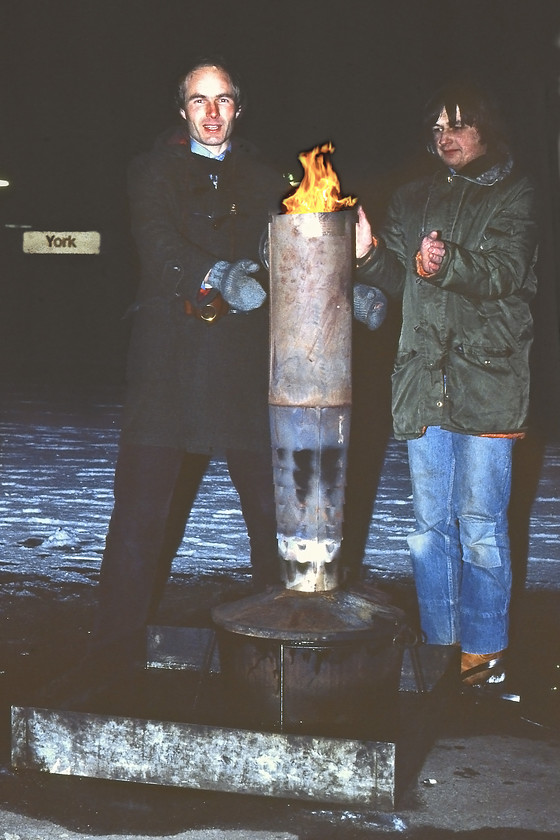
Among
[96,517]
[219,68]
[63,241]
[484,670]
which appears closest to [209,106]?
[219,68]

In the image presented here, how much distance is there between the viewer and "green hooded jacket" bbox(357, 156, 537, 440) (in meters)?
4.16

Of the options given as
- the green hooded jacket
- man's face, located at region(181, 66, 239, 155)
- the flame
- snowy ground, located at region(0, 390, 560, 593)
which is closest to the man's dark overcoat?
man's face, located at region(181, 66, 239, 155)

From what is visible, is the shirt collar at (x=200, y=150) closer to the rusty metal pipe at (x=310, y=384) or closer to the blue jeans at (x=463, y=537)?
the rusty metal pipe at (x=310, y=384)

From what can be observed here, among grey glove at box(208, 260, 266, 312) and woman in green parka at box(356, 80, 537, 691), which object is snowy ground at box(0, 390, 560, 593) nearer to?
woman in green parka at box(356, 80, 537, 691)

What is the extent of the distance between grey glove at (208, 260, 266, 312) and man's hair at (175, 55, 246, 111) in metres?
0.72

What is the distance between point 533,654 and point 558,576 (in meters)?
1.50

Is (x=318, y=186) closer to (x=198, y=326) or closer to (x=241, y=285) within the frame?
(x=241, y=285)

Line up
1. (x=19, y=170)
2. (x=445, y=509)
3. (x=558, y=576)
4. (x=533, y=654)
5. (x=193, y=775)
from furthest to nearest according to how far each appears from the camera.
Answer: (x=19, y=170)
(x=558, y=576)
(x=533, y=654)
(x=445, y=509)
(x=193, y=775)

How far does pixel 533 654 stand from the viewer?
4902 mm

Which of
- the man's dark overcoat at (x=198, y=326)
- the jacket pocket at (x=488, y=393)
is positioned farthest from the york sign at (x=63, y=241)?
the jacket pocket at (x=488, y=393)

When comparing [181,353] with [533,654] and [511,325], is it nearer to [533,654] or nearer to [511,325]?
[511,325]

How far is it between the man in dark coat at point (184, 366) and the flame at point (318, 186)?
22.6 inches

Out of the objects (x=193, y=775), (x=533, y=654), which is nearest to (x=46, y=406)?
(x=533, y=654)

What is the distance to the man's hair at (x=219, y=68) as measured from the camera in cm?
408
